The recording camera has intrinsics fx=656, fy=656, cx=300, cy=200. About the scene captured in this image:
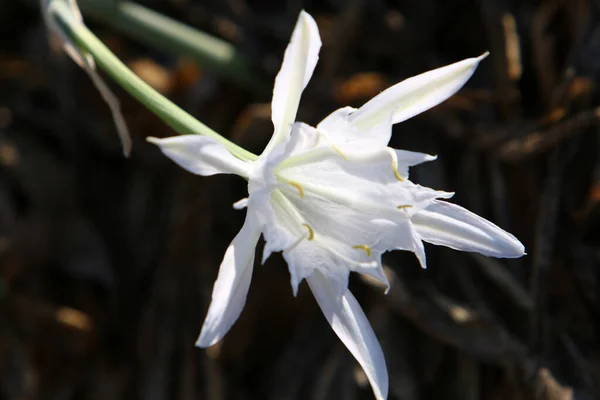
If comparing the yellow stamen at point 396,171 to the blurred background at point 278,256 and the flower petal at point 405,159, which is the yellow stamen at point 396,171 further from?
the blurred background at point 278,256

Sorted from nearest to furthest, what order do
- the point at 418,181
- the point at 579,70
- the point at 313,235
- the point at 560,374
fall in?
the point at 313,235 < the point at 560,374 < the point at 579,70 < the point at 418,181

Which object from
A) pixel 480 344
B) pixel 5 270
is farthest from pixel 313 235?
pixel 5 270

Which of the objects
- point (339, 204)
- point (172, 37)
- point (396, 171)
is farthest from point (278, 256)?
point (396, 171)

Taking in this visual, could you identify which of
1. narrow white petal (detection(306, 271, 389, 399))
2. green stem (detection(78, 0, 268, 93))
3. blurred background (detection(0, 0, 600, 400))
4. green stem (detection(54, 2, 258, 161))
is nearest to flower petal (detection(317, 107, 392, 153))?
green stem (detection(54, 2, 258, 161))

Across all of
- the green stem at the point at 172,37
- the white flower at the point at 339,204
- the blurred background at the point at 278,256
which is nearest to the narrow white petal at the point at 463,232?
the white flower at the point at 339,204

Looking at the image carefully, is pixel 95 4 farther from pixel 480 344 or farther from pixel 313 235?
pixel 480 344

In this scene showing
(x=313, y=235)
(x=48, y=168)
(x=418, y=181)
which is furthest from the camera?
(x=48, y=168)

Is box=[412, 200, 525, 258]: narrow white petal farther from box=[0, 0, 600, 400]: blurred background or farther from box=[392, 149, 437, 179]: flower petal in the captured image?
box=[0, 0, 600, 400]: blurred background
